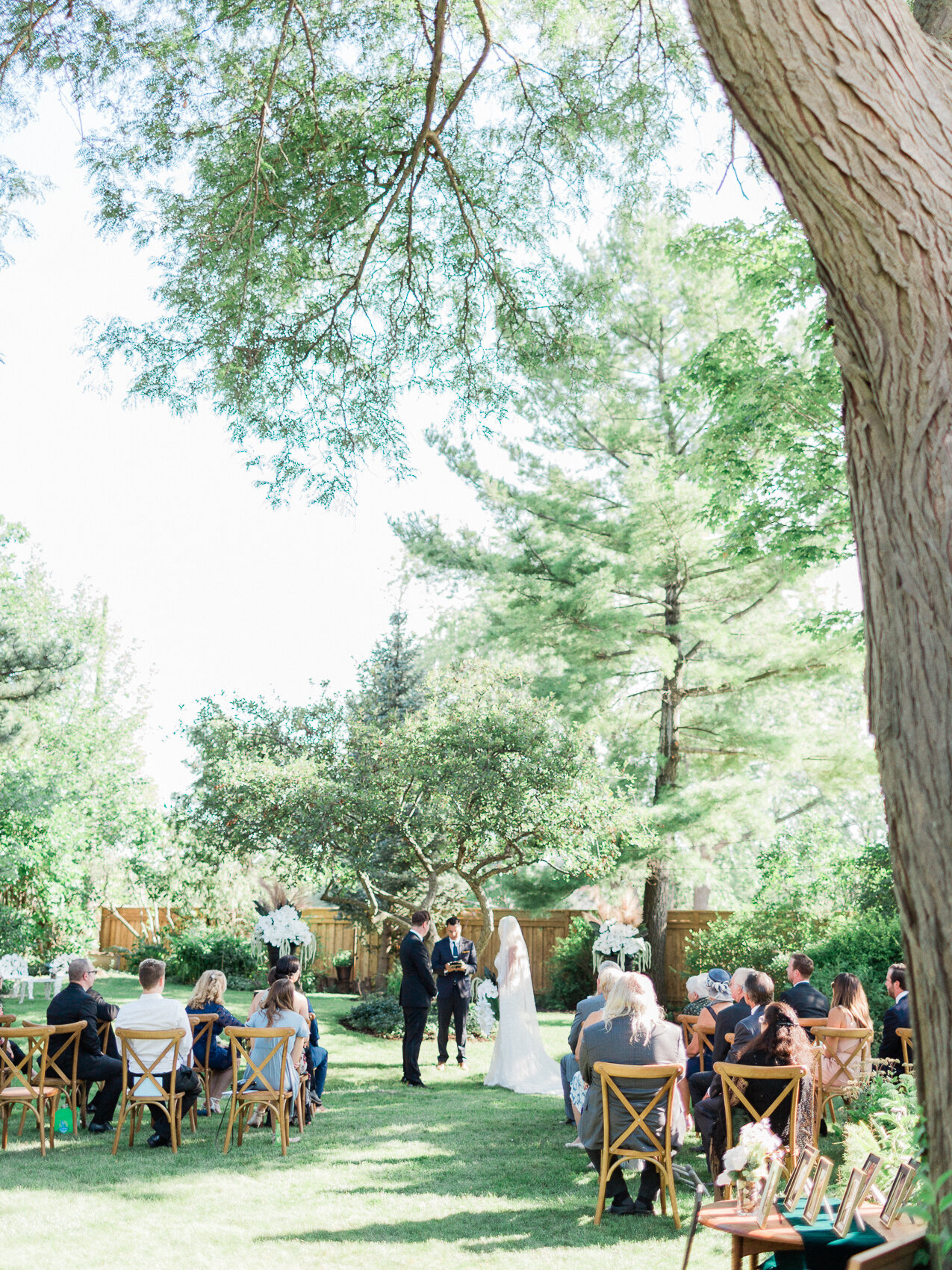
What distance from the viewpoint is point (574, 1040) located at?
7531 millimetres

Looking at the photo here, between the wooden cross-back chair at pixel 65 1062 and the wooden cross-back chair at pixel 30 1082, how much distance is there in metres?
0.06

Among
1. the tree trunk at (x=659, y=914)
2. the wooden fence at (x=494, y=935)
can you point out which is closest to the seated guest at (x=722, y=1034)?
the wooden fence at (x=494, y=935)

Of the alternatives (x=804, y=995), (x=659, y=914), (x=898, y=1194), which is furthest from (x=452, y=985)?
(x=898, y=1194)

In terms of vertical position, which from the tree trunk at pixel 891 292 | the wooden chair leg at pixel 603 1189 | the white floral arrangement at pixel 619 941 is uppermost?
the tree trunk at pixel 891 292

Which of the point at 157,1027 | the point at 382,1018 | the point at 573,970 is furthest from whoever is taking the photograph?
the point at 573,970

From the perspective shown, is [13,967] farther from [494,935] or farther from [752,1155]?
[752,1155]

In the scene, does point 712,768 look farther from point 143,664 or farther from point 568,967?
point 143,664

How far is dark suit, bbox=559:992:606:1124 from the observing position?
7262 millimetres

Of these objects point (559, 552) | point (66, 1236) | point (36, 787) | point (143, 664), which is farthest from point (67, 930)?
point (143, 664)

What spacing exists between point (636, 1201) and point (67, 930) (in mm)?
15372

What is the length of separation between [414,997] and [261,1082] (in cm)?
296

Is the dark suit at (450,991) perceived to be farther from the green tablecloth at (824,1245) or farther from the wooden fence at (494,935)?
the green tablecloth at (824,1245)

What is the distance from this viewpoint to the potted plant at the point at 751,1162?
3652 millimetres

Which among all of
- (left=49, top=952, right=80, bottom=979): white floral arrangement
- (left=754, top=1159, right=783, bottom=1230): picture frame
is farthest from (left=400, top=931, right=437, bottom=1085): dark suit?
(left=754, top=1159, right=783, bottom=1230): picture frame
